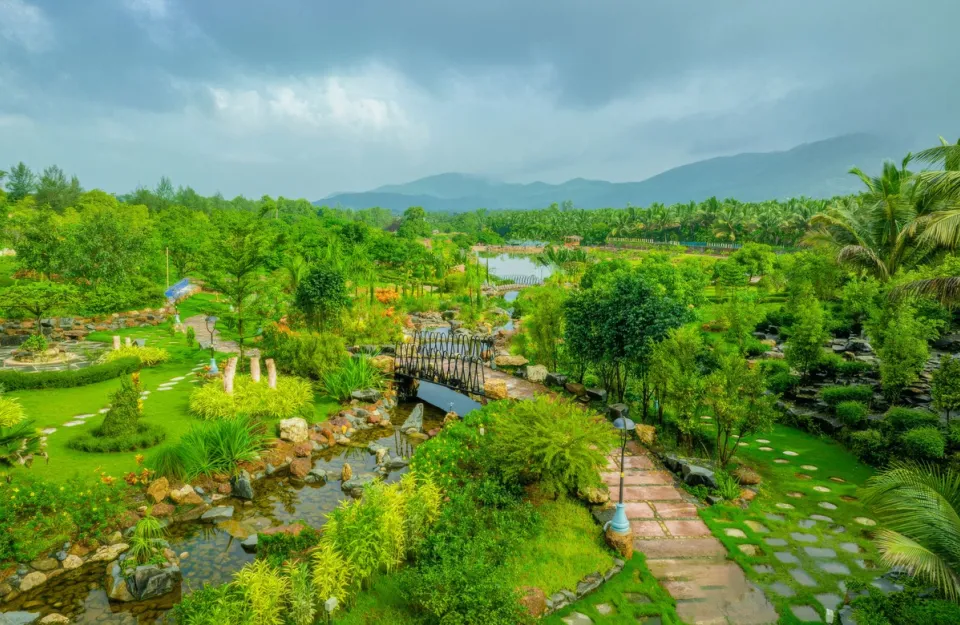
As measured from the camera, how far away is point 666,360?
37.9ft

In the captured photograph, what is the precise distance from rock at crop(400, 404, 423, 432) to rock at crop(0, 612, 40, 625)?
8596 millimetres

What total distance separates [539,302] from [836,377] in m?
9.19

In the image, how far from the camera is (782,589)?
23.5 feet

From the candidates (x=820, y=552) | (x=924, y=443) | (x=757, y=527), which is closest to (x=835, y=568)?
(x=820, y=552)

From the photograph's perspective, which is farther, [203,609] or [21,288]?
[21,288]

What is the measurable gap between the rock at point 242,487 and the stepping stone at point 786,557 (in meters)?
9.53

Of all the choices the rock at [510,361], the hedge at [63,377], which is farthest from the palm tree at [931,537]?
the hedge at [63,377]

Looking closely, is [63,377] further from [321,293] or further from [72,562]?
[72,562]

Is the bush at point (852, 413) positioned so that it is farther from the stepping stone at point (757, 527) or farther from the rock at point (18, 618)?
the rock at point (18, 618)

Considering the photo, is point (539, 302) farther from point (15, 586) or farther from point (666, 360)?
point (15, 586)

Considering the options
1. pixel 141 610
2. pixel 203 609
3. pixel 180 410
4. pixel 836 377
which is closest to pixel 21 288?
pixel 180 410

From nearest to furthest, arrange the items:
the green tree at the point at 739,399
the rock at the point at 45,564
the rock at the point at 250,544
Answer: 1. the rock at the point at 45,564
2. the rock at the point at 250,544
3. the green tree at the point at 739,399

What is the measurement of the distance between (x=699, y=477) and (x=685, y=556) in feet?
7.85

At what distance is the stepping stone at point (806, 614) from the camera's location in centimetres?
652
